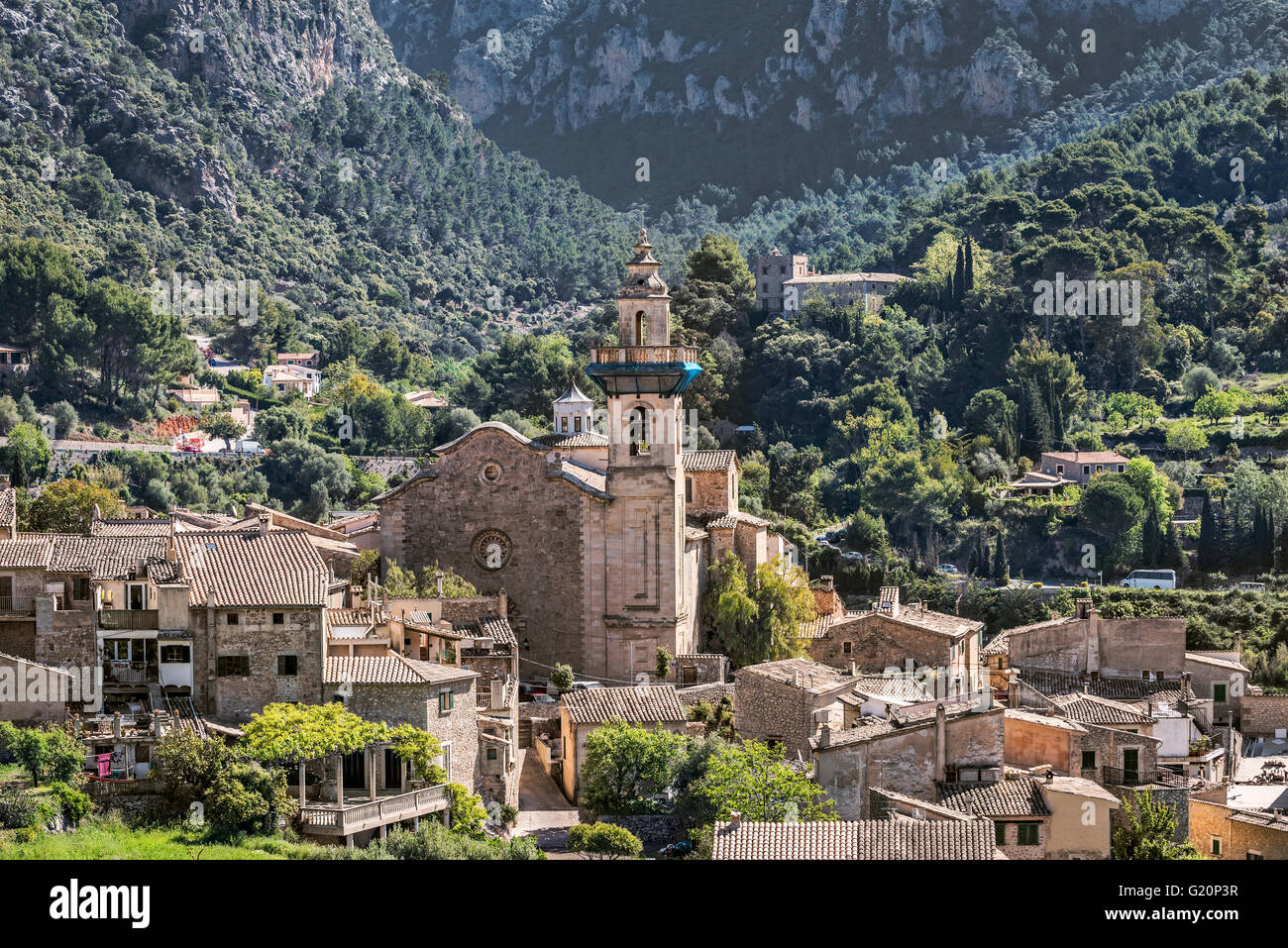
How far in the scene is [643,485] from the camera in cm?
4831

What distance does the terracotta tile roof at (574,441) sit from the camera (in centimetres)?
5294

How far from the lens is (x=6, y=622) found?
1388 inches

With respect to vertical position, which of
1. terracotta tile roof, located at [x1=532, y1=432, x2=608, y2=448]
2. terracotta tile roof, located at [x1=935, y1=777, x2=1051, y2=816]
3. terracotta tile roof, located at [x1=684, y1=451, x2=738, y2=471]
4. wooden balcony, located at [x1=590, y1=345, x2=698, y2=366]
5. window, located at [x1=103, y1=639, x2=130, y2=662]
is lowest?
terracotta tile roof, located at [x1=935, y1=777, x2=1051, y2=816]

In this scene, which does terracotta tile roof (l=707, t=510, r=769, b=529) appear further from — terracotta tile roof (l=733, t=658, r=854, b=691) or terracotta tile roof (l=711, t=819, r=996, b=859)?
terracotta tile roof (l=711, t=819, r=996, b=859)

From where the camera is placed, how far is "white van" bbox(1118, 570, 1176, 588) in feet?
247

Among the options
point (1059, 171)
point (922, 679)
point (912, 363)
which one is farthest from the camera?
point (1059, 171)

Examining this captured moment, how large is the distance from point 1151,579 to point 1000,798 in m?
47.4

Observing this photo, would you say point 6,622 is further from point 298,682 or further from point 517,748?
point 517,748

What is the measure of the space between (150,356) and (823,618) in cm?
5700

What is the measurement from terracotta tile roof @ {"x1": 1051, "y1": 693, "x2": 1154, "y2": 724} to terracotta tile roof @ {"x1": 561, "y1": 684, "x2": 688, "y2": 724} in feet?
23.1

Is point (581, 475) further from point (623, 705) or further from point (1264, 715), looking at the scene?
point (1264, 715)

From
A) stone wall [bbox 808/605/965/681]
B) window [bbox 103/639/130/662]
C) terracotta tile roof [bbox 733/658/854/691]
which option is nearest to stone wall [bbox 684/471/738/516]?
stone wall [bbox 808/605/965/681]

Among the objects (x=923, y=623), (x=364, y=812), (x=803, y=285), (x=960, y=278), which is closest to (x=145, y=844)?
(x=364, y=812)
